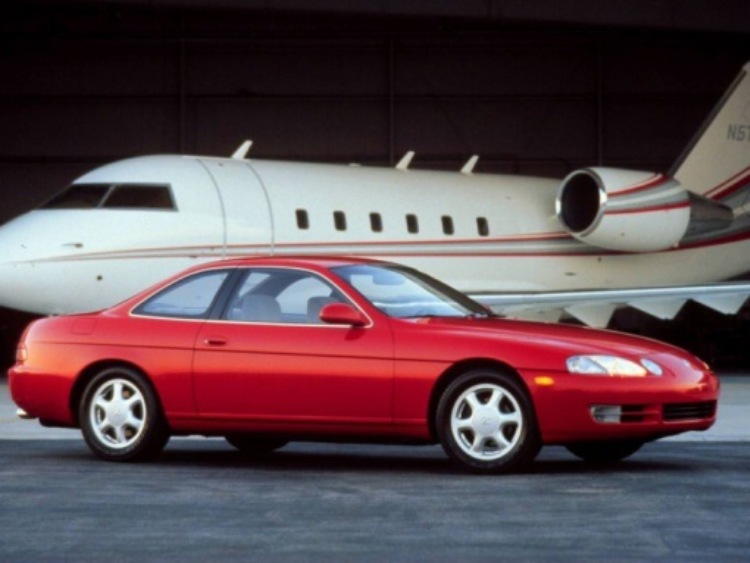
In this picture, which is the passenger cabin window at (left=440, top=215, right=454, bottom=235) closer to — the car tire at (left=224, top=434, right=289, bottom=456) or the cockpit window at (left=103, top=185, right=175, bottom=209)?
the cockpit window at (left=103, top=185, right=175, bottom=209)

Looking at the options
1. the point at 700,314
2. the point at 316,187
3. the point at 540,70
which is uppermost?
the point at 540,70

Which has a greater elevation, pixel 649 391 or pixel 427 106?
pixel 427 106

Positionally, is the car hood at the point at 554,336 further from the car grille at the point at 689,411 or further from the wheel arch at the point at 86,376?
the wheel arch at the point at 86,376

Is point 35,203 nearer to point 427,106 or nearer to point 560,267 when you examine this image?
point 427,106

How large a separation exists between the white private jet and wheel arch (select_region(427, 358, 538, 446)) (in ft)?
33.2

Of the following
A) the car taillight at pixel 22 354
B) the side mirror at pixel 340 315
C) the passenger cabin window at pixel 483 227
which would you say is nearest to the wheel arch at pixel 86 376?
the car taillight at pixel 22 354

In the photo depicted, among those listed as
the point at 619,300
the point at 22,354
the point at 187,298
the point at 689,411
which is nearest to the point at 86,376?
the point at 22,354

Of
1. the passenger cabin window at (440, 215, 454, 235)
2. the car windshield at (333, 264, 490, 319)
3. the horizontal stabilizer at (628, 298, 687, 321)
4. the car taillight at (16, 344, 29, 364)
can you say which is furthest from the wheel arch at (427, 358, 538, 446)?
the passenger cabin window at (440, 215, 454, 235)

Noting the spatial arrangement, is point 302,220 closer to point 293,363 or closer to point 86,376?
point 86,376

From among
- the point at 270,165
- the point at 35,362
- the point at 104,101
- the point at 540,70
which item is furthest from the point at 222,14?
the point at 35,362

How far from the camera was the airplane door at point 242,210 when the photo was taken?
22125 mm

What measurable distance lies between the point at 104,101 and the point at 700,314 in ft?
35.7

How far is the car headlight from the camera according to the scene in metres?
11.4

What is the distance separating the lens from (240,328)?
40.0 ft
